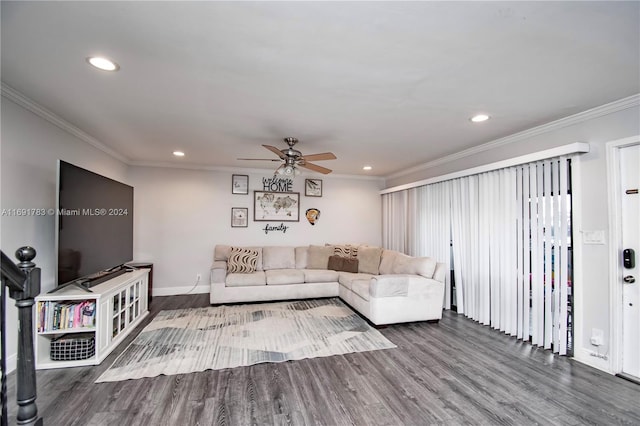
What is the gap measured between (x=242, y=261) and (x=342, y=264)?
182 centimetres

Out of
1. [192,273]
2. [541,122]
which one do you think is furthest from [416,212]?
[192,273]

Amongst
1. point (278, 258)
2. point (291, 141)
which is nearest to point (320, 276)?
point (278, 258)

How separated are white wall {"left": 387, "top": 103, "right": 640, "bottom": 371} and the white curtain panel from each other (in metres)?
0.12

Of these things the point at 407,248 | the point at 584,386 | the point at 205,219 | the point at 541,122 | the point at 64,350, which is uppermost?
the point at 541,122

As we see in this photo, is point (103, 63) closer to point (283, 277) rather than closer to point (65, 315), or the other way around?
point (65, 315)

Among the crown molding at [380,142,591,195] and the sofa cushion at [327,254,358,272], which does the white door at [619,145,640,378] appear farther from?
the sofa cushion at [327,254,358,272]

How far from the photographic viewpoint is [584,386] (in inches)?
91.8

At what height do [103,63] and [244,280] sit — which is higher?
[103,63]

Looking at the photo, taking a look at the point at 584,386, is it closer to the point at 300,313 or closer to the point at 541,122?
the point at 541,122

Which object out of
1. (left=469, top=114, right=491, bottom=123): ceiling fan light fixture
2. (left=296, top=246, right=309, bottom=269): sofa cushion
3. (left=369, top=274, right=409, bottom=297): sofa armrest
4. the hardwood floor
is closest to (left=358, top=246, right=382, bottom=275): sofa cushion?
(left=296, top=246, right=309, bottom=269): sofa cushion

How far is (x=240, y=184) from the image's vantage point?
5.53 m

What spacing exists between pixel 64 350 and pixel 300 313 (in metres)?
2.58

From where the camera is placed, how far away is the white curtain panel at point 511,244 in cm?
295

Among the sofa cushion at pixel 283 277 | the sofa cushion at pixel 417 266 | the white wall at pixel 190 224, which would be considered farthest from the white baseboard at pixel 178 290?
the sofa cushion at pixel 417 266
